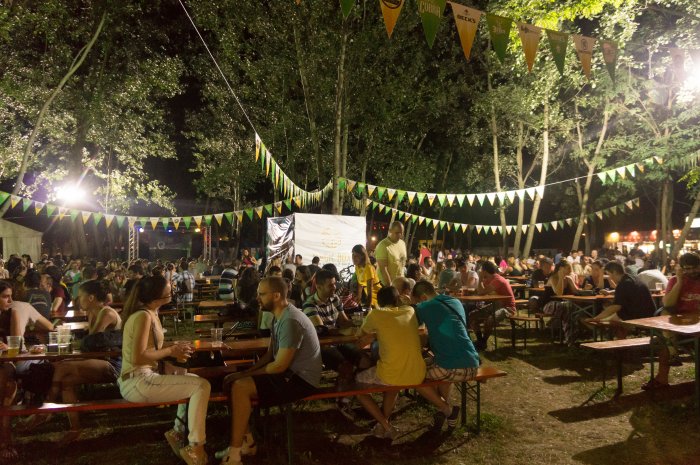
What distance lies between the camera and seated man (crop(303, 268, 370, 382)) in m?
5.00

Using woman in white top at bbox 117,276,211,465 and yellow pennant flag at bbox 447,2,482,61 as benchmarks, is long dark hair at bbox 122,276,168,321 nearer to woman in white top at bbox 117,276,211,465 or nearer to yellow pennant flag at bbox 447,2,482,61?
woman in white top at bbox 117,276,211,465

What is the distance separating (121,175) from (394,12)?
716 inches

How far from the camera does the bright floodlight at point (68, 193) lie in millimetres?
19062

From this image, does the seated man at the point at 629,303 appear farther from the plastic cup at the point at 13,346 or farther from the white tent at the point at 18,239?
the white tent at the point at 18,239

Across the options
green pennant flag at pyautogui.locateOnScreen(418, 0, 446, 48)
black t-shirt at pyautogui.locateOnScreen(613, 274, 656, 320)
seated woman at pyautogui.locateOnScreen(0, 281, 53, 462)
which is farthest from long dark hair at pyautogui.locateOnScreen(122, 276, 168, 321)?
black t-shirt at pyautogui.locateOnScreen(613, 274, 656, 320)

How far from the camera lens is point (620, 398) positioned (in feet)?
17.7

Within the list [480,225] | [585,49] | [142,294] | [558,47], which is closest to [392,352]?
[142,294]

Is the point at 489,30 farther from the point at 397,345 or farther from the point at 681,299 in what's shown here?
the point at 397,345

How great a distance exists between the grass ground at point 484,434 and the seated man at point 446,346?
1.57ft

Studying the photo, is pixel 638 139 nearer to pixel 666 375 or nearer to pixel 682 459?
pixel 666 375

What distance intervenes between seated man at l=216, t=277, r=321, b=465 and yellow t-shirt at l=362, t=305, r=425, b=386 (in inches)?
24.8

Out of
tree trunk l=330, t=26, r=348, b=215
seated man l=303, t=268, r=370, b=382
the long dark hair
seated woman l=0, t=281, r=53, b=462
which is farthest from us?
tree trunk l=330, t=26, r=348, b=215

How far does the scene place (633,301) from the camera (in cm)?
653

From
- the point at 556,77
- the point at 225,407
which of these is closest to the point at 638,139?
the point at 556,77
